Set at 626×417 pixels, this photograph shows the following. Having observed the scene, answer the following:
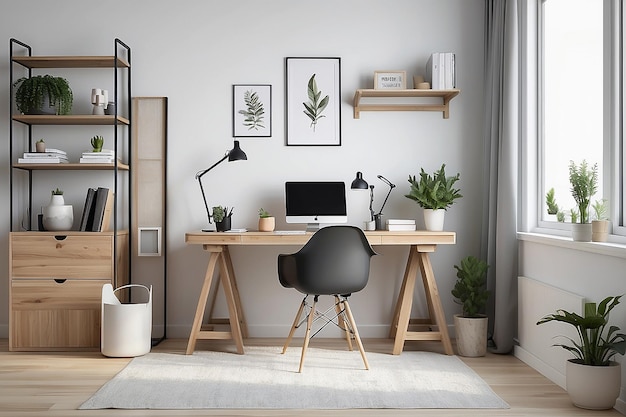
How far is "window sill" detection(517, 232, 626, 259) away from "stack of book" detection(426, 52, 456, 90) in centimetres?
112

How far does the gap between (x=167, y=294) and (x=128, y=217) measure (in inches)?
24.2

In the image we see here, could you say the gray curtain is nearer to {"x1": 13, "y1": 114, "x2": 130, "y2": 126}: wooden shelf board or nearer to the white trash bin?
the white trash bin

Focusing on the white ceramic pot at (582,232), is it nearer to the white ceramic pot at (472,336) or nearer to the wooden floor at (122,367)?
the wooden floor at (122,367)

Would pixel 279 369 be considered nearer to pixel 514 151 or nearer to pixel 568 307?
pixel 568 307

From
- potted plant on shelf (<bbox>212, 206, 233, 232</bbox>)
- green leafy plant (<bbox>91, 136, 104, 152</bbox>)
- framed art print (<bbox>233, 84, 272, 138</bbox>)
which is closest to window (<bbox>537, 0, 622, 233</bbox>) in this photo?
framed art print (<bbox>233, 84, 272, 138</bbox>)

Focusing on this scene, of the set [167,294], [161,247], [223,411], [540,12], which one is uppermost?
[540,12]

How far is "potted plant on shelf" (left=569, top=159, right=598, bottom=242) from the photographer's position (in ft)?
10.4

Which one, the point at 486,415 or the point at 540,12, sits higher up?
the point at 540,12

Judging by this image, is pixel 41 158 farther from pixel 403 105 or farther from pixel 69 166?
pixel 403 105

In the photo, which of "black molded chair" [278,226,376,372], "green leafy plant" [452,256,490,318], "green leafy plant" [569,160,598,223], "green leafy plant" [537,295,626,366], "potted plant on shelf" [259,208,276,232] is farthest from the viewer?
"potted plant on shelf" [259,208,276,232]

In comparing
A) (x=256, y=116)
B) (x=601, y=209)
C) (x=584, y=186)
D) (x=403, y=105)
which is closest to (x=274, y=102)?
(x=256, y=116)

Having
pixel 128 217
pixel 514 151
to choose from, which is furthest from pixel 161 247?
pixel 514 151

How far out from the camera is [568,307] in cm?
328

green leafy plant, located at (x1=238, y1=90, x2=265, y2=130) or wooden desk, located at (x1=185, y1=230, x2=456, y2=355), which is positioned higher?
green leafy plant, located at (x1=238, y1=90, x2=265, y2=130)
